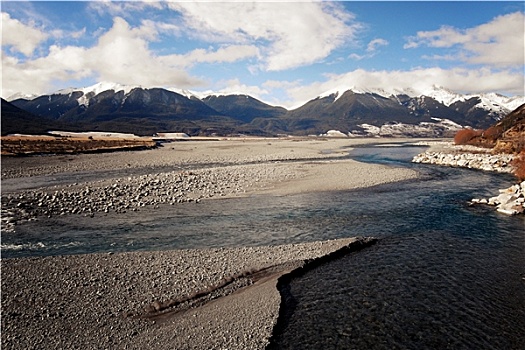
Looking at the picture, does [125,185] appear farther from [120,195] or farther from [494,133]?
[494,133]

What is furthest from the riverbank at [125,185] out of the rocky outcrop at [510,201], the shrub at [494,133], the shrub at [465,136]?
the shrub at [465,136]

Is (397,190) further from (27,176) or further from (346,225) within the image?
(27,176)

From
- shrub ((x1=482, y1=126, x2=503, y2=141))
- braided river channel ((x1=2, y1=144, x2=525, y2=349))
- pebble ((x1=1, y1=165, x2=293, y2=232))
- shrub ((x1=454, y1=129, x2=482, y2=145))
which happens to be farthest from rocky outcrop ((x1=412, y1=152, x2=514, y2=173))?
shrub ((x1=454, y1=129, x2=482, y2=145))

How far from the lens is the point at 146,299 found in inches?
444

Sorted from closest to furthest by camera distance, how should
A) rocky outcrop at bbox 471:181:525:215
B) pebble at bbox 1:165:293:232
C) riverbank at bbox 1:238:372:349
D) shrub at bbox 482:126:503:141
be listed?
riverbank at bbox 1:238:372:349 < pebble at bbox 1:165:293:232 < rocky outcrop at bbox 471:181:525:215 < shrub at bbox 482:126:503:141

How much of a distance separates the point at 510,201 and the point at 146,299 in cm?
2644

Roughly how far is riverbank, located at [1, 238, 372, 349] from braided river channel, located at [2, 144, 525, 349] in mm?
1078

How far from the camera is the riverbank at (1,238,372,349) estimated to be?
9.30 m

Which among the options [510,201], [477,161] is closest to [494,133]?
[477,161]

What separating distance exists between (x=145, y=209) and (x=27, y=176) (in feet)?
83.1

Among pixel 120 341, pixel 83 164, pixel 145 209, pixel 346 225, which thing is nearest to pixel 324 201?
pixel 346 225

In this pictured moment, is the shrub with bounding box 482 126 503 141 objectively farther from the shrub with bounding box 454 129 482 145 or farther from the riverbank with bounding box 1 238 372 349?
the riverbank with bounding box 1 238 372 349

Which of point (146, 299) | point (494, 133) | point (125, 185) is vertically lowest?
point (146, 299)

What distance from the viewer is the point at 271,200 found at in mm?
27047
